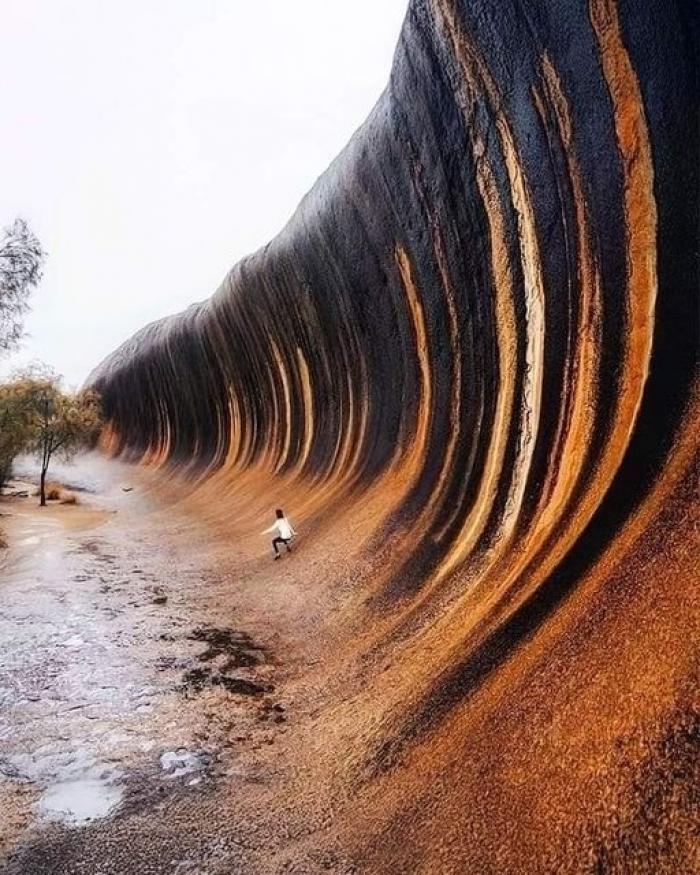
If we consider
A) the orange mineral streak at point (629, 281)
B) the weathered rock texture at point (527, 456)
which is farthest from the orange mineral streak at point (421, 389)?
the orange mineral streak at point (629, 281)

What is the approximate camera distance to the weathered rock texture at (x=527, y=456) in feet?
7.50

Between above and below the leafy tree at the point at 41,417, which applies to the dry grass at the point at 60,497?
below

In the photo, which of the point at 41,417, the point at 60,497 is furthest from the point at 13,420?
the point at 60,497

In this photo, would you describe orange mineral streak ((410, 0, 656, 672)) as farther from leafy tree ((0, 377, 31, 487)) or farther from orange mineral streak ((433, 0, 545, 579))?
leafy tree ((0, 377, 31, 487))

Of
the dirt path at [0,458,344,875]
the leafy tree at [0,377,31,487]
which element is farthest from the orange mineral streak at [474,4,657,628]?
the leafy tree at [0,377,31,487]

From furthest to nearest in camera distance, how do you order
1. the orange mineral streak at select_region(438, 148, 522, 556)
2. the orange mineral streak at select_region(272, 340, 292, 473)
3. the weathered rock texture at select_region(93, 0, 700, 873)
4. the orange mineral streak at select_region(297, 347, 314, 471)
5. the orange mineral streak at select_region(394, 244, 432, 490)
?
the orange mineral streak at select_region(272, 340, 292, 473)
the orange mineral streak at select_region(297, 347, 314, 471)
the orange mineral streak at select_region(394, 244, 432, 490)
the orange mineral streak at select_region(438, 148, 522, 556)
the weathered rock texture at select_region(93, 0, 700, 873)

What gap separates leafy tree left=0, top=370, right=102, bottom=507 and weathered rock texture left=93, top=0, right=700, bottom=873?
1479 cm

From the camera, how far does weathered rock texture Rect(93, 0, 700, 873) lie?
2.29 metres

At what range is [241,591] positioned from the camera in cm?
741

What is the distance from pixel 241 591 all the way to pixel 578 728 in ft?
18.2

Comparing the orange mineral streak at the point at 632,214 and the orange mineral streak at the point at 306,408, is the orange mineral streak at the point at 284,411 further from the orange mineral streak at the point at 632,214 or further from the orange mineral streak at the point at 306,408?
the orange mineral streak at the point at 632,214

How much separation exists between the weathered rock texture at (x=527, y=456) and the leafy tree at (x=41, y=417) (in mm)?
14787

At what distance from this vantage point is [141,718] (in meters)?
4.25

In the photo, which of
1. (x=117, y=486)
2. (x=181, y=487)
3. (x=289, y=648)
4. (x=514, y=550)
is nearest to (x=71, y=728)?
(x=289, y=648)
